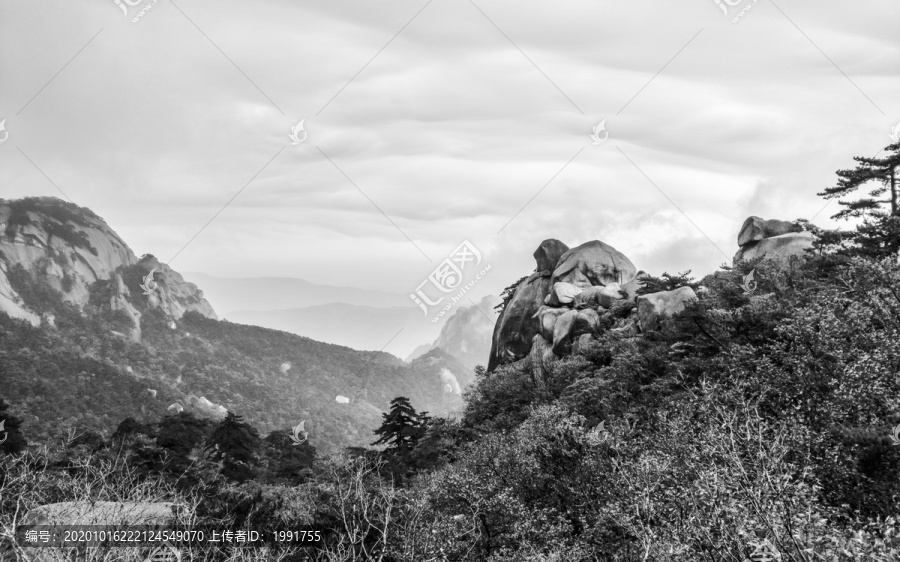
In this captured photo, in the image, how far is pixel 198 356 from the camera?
16350 centimetres

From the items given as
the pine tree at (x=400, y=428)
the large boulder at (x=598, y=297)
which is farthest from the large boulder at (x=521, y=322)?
the pine tree at (x=400, y=428)

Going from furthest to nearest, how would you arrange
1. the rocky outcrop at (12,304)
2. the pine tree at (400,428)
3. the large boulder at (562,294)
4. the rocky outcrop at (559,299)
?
1. the rocky outcrop at (12,304)
2. the large boulder at (562,294)
3. the rocky outcrop at (559,299)
4. the pine tree at (400,428)

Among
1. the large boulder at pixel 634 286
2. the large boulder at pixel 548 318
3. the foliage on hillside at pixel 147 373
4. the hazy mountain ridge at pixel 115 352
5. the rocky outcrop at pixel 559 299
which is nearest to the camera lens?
the large boulder at pixel 634 286

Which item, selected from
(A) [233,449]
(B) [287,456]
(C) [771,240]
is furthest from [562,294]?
(A) [233,449]

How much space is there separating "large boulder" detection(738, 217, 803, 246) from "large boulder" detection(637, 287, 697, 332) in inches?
401

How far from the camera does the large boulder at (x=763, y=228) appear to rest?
52.8 m

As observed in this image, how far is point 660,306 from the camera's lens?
48.9 m

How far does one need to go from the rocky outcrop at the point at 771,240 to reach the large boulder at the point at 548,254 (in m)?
22.1

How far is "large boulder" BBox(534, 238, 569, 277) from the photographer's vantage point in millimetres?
73125

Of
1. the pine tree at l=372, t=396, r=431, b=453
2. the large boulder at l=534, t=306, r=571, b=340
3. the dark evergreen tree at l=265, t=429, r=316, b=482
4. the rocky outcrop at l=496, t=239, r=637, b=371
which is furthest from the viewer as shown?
the large boulder at l=534, t=306, r=571, b=340

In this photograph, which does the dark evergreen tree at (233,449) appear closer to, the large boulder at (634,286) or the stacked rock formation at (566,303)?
the stacked rock formation at (566,303)

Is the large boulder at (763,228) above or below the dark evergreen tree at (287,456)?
above

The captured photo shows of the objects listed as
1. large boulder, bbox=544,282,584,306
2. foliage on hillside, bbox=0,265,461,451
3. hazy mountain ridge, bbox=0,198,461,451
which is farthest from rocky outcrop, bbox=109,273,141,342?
large boulder, bbox=544,282,584,306

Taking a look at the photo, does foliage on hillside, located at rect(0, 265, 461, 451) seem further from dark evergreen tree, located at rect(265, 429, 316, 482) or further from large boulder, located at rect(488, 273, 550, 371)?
large boulder, located at rect(488, 273, 550, 371)
